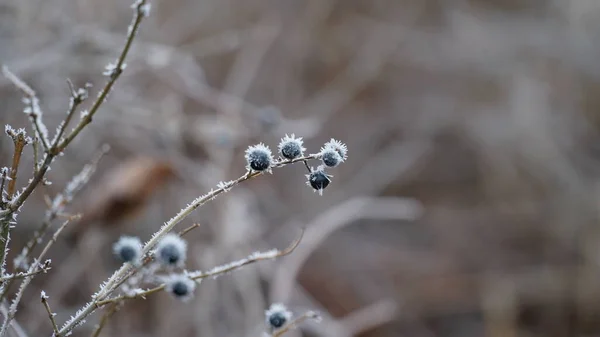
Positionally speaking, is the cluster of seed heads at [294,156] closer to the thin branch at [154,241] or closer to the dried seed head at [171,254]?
the thin branch at [154,241]

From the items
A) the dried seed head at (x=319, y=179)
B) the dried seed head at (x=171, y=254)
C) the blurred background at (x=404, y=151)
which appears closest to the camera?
the dried seed head at (x=171, y=254)

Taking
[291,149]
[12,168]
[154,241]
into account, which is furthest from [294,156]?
[12,168]

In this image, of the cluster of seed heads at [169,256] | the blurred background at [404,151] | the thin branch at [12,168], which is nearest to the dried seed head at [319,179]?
the cluster of seed heads at [169,256]

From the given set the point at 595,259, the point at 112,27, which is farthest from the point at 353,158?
the point at 112,27

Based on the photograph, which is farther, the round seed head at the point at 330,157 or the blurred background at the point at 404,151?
the blurred background at the point at 404,151

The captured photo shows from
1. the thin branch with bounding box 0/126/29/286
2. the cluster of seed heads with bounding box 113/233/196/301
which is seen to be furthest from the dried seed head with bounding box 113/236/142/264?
the thin branch with bounding box 0/126/29/286

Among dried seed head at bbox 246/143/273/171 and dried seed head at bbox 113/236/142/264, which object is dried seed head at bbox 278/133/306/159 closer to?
dried seed head at bbox 246/143/273/171

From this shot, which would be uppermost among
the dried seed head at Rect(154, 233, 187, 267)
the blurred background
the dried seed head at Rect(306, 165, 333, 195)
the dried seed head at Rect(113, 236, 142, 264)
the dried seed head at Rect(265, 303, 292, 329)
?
the blurred background
